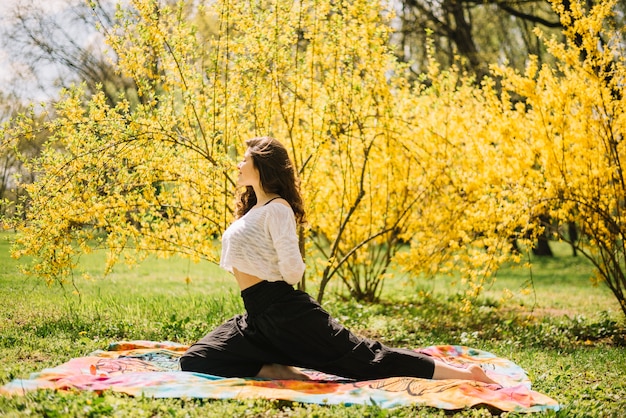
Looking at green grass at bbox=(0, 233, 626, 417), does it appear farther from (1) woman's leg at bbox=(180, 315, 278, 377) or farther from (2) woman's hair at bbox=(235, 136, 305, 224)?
(2) woman's hair at bbox=(235, 136, 305, 224)

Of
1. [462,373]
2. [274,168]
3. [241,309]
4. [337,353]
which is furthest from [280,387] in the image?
[241,309]

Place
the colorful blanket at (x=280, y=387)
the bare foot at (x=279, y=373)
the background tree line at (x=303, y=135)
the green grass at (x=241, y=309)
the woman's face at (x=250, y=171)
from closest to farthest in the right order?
the green grass at (x=241, y=309)
the colorful blanket at (x=280, y=387)
the bare foot at (x=279, y=373)
the woman's face at (x=250, y=171)
the background tree line at (x=303, y=135)

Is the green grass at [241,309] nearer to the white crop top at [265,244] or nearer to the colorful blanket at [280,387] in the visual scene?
the colorful blanket at [280,387]

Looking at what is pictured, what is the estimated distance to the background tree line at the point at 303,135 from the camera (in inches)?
195

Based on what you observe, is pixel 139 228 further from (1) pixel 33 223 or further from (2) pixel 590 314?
(2) pixel 590 314

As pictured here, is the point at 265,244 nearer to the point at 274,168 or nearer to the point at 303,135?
the point at 274,168

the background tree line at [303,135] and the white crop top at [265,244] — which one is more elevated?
the background tree line at [303,135]

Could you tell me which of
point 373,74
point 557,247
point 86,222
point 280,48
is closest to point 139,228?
point 86,222

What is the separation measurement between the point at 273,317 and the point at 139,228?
2408mm

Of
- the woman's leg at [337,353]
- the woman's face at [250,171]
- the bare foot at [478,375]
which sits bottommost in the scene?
the bare foot at [478,375]

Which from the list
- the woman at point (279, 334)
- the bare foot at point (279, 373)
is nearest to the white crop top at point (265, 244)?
the woman at point (279, 334)

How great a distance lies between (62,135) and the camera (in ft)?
16.1

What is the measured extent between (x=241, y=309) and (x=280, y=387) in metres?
2.68

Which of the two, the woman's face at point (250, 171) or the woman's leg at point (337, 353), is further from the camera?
the woman's face at point (250, 171)
